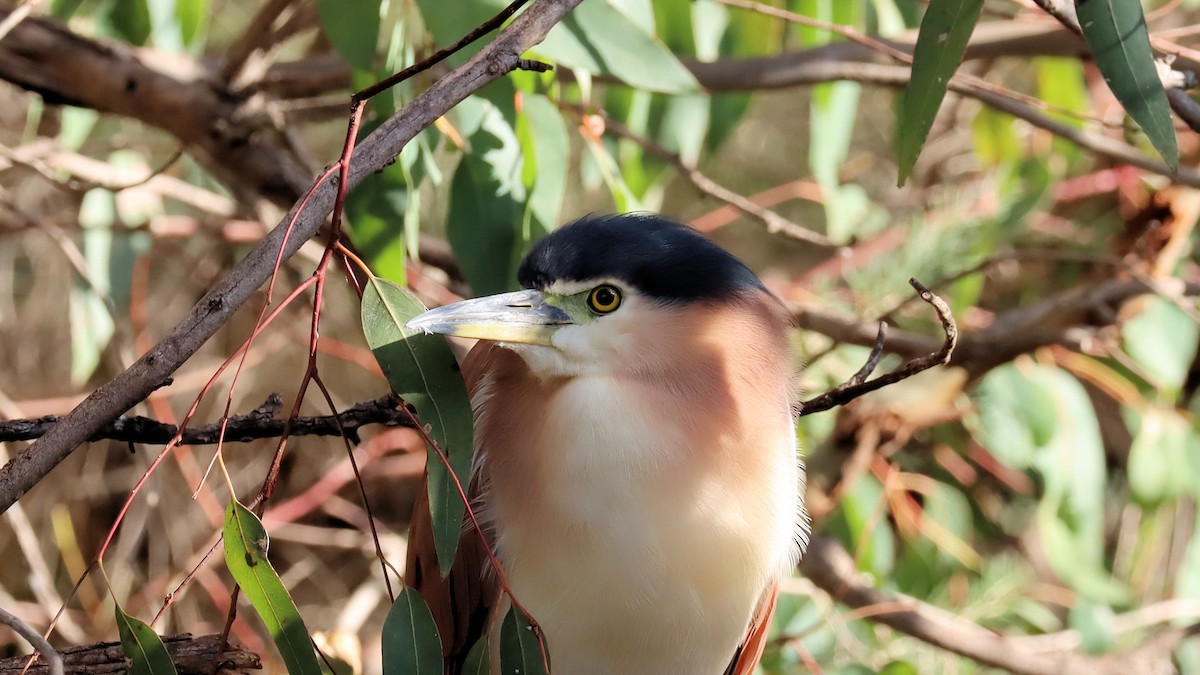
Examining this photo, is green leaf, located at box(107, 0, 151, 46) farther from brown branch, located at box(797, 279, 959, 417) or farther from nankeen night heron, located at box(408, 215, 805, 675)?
brown branch, located at box(797, 279, 959, 417)

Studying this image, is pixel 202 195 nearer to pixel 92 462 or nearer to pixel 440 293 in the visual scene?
pixel 440 293

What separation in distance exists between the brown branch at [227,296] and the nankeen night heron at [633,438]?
0.34 metres

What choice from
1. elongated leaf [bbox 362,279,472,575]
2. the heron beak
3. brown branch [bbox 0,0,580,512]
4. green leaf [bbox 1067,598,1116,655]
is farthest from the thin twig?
green leaf [bbox 1067,598,1116,655]

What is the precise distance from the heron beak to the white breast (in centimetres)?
9

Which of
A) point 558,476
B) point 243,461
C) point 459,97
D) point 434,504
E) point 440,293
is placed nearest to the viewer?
point 459,97

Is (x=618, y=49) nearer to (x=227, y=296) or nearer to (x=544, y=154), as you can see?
(x=544, y=154)

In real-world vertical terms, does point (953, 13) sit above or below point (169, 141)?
above

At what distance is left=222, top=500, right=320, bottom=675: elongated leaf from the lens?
1.11 m

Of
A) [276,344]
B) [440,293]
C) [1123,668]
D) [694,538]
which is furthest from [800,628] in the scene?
[276,344]

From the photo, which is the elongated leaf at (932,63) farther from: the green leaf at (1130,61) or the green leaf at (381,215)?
the green leaf at (381,215)

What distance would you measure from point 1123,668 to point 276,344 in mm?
2336

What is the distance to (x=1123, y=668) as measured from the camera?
260 cm

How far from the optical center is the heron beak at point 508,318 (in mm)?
1309

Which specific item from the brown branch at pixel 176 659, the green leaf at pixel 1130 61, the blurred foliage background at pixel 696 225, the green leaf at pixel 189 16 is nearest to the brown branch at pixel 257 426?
the brown branch at pixel 176 659
